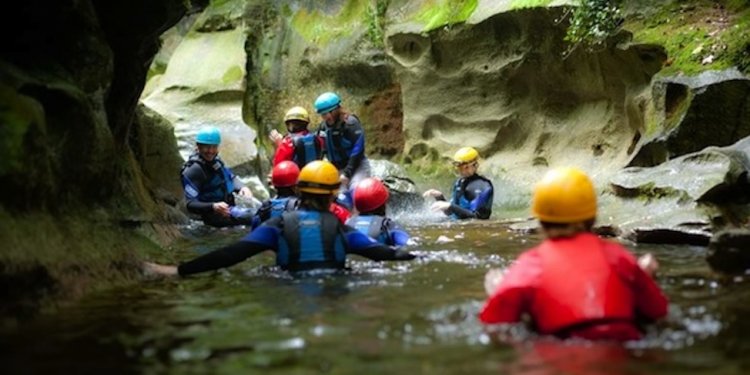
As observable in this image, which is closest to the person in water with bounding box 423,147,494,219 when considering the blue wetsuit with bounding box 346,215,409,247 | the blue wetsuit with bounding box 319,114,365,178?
the blue wetsuit with bounding box 319,114,365,178

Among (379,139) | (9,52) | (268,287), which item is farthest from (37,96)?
(379,139)

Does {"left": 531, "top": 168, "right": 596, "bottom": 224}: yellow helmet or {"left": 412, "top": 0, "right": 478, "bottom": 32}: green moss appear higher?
{"left": 412, "top": 0, "right": 478, "bottom": 32}: green moss

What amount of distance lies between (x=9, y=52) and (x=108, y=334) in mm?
3190

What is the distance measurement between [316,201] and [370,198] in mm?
1579

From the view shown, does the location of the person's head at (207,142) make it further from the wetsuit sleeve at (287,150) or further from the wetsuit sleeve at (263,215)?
the wetsuit sleeve at (263,215)

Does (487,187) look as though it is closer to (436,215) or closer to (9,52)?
(436,215)

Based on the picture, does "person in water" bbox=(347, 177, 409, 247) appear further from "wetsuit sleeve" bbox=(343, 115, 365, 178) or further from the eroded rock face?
the eroded rock face

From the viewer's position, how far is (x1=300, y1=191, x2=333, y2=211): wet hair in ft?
→ 24.5

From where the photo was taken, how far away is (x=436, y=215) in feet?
48.5

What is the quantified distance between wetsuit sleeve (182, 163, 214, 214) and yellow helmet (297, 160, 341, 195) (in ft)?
19.9

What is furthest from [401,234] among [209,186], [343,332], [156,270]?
[209,186]

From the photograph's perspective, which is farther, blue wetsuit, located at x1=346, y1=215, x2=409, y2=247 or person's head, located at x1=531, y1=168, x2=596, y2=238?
blue wetsuit, located at x1=346, y1=215, x2=409, y2=247

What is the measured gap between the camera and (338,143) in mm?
13602

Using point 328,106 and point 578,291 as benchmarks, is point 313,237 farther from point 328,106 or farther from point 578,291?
point 328,106
